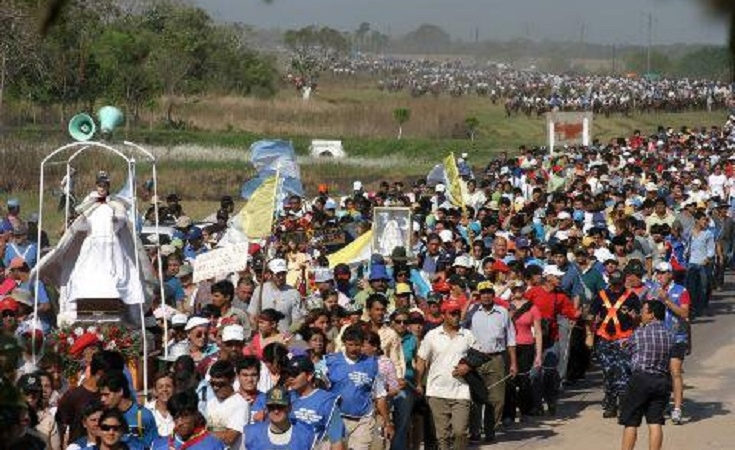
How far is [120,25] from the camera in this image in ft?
225

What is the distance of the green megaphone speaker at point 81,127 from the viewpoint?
1348 cm

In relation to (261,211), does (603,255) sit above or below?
below

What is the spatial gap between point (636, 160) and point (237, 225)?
62.9ft

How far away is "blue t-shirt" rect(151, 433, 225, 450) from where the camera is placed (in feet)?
28.3

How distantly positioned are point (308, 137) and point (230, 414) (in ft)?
183

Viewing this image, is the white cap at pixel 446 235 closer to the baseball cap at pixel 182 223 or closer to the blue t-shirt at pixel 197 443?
the baseball cap at pixel 182 223

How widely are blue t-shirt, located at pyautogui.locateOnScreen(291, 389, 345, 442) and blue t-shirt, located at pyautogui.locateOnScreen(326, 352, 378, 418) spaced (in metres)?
1.66

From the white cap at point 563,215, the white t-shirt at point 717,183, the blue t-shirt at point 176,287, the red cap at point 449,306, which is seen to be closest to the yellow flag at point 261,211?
the blue t-shirt at point 176,287

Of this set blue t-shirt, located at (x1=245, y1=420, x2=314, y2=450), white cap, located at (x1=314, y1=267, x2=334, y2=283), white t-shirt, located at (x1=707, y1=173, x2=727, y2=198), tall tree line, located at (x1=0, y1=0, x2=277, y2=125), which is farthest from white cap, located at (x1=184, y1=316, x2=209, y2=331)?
tall tree line, located at (x1=0, y1=0, x2=277, y2=125)

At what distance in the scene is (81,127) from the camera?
44.6ft

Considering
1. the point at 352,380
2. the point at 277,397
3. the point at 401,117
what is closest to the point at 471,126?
the point at 401,117

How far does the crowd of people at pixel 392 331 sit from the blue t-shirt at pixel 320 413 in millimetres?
11

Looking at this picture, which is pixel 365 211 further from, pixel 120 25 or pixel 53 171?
pixel 120 25

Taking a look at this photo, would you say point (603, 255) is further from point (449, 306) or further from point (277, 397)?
point (277, 397)
